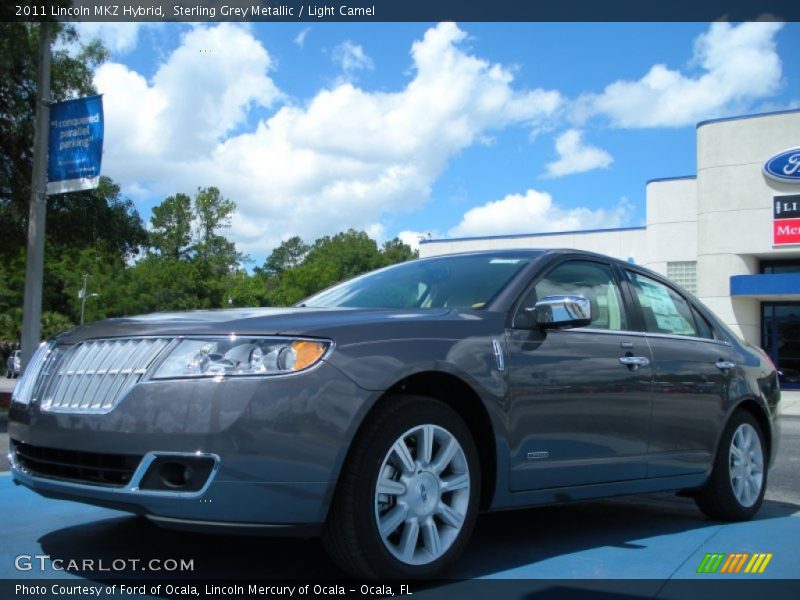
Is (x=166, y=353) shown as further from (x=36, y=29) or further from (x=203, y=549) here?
(x=36, y=29)

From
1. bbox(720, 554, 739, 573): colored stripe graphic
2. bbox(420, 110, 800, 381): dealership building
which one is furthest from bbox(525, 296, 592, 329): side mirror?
bbox(420, 110, 800, 381): dealership building

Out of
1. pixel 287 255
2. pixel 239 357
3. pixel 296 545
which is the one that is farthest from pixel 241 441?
pixel 287 255

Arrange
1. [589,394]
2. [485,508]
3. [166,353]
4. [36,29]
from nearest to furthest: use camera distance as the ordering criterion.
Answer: [166,353]
[485,508]
[589,394]
[36,29]

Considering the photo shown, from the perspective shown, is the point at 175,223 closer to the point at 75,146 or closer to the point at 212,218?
the point at 212,218

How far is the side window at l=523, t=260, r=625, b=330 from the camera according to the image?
4648 mm

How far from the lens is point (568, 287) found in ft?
15.6

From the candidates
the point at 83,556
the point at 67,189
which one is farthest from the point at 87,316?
the point at 83,556

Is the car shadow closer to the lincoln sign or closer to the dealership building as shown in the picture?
the dealership building

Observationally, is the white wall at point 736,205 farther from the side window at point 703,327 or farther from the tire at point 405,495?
the tire at point 405,495

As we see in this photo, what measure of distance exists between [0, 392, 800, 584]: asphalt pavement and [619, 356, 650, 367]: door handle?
0.92 m

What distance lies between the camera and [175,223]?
8319 centimetres

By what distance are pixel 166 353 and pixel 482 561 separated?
1767 millimetres

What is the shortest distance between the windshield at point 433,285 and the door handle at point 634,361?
2.36 feet

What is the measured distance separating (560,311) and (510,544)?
1.26 meters
